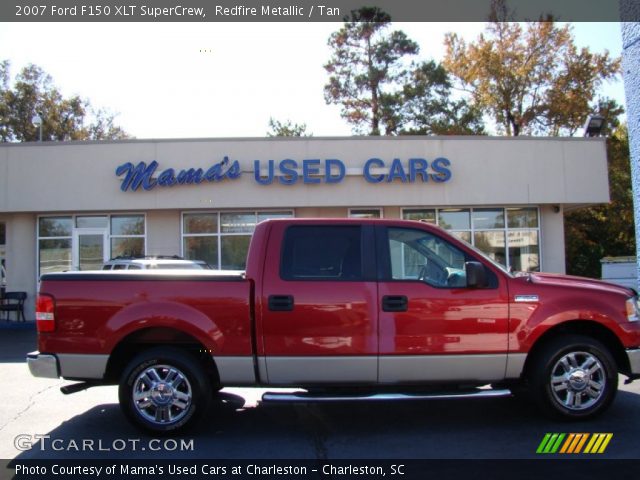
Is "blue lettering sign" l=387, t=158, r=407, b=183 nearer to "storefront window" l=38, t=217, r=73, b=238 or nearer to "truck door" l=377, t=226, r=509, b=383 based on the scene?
"storefront window" l=38, t=217, r=73, b=238

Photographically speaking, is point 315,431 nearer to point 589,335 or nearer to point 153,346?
point 153,346

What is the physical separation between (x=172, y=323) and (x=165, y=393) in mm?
659

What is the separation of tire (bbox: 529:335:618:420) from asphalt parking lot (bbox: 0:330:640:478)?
181mm

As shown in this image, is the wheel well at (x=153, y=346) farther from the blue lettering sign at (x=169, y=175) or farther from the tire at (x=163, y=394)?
the blue lettering sign at (x=169, y=175)

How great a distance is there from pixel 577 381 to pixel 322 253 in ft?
8.95

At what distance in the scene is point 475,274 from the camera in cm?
525

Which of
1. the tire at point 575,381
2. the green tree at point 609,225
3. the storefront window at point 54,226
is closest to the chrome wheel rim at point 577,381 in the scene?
the tire at point 575,381

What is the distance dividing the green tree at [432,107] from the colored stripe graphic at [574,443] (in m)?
26.8

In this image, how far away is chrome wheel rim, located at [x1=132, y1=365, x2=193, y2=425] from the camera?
209 inches

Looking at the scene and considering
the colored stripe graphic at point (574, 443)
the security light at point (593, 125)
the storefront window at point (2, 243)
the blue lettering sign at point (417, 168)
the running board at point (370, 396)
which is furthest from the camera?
the storefront window at point (2, 243)

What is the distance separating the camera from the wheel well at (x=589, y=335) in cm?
555

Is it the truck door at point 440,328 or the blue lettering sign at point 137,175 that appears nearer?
the truck door at point 440,328

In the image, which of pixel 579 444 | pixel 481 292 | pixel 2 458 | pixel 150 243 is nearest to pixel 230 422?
pixel 2 458
